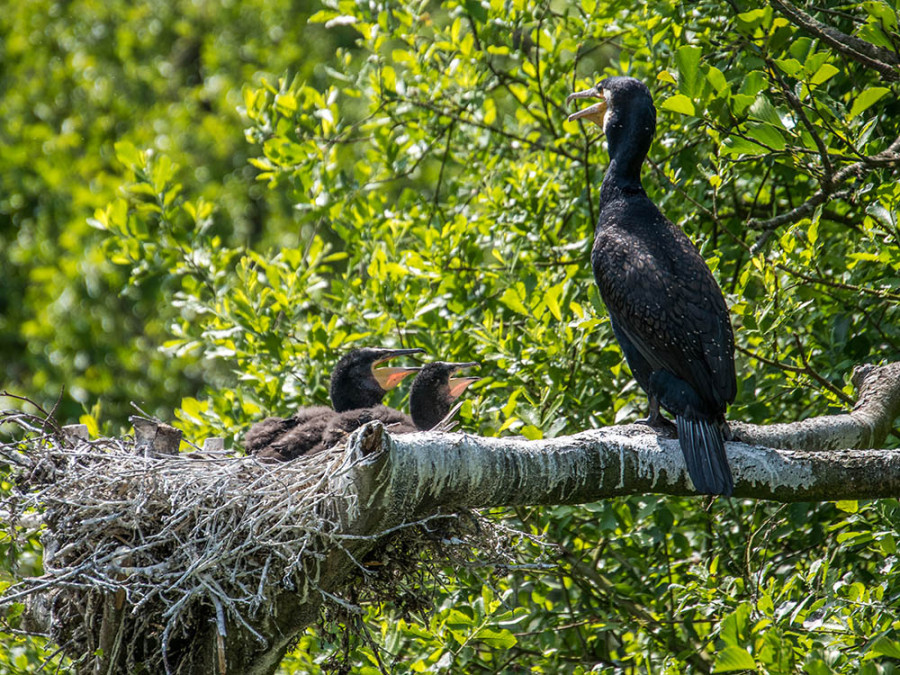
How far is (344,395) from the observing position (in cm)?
476

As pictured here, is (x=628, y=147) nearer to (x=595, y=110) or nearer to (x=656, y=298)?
(x=595, y=110)

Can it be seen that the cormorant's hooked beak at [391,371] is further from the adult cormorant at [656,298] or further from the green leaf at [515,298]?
the adult cormorant at [656,298]

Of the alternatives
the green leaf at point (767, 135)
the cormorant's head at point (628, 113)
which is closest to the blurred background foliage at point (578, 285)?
the green leaf at point (767, 135)

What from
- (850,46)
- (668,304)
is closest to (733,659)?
(668,304)

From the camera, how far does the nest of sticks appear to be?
3029 mm

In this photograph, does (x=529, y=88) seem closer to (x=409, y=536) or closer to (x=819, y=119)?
(x=819, y=119)

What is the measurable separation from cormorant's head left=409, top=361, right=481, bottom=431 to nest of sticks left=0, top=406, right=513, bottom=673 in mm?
962

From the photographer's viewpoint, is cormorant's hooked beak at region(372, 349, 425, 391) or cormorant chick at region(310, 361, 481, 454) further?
cormorant's hooked beak at region(372, 349, 425, 391)

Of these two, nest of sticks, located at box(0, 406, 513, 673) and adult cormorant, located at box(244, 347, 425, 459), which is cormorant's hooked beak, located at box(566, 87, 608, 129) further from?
nest of sticks, located at box(0, 406, 513, 673)

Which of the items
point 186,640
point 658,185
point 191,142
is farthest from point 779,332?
point 191,142

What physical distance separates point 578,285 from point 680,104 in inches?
57.1

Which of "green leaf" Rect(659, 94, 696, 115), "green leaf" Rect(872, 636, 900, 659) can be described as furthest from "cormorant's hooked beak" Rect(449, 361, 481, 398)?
"green leaf" Rect(872, 636, 900, 659)

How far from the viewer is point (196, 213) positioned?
5547 mm

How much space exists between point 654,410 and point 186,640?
6.48 ft
